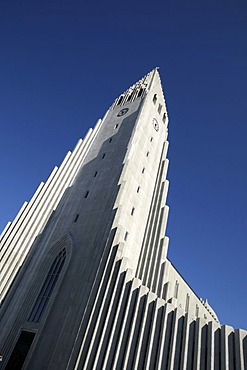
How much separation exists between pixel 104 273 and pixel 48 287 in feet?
20.2

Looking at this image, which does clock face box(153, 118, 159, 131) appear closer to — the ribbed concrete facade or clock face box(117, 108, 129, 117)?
the ribbed concrete facade

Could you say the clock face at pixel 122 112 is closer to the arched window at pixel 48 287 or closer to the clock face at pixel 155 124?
the clock face at pixel 155 124

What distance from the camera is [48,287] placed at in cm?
2189

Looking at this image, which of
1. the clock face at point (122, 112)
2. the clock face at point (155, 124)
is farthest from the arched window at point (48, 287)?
the clock face at point (155, 124)

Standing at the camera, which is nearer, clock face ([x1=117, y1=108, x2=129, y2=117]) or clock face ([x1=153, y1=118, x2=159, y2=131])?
clock face ([x1=153, y1=118, x2=159, y2=131])

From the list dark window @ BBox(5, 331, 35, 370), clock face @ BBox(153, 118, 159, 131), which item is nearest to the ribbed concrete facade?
dark window @ BBox(5, 331, 35, 370)

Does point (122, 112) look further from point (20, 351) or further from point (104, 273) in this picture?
point (20, 351)

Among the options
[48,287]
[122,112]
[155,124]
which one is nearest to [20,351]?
[48,287]

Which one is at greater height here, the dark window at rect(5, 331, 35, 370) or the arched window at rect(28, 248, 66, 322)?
the arched window at rect(28, 248, 66, 322)

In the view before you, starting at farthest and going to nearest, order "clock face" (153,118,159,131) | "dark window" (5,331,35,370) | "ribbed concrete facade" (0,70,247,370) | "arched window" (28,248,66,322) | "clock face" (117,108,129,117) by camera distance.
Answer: "clock face" (117,108,129,117) → "clock face" (153,118,159,131) → "arched window" (28,248,66,322) → "dark window" (5,331,35,370) → "ribbed concrete facade" (0,70,247,370)

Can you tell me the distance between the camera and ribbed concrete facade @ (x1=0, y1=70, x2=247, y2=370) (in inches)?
623

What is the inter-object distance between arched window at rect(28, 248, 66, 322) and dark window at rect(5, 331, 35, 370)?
3.76 ft

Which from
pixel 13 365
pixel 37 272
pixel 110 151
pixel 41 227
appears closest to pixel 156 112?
pixel 110 151

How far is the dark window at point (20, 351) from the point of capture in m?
18.4
